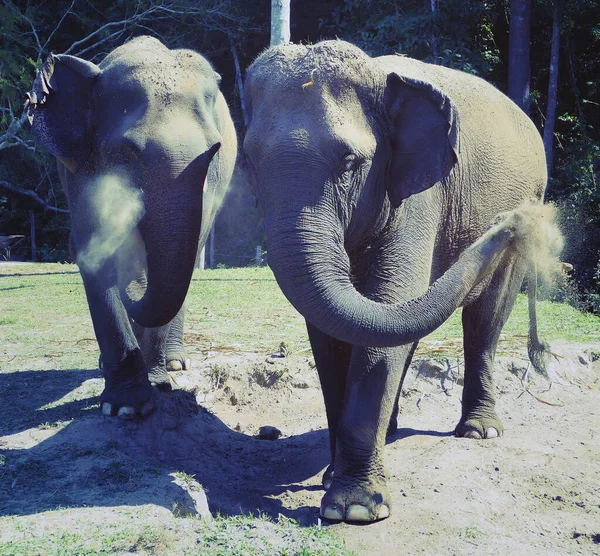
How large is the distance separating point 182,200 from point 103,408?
152 cm

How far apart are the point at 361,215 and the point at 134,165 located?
5.97ft

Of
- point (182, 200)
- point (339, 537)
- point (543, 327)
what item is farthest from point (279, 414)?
point (543, 327)

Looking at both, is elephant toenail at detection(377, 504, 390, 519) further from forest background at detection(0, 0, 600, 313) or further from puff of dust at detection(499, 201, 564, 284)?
forest background at detection(0, 0, 600, 313)

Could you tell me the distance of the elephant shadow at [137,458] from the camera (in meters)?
4.29

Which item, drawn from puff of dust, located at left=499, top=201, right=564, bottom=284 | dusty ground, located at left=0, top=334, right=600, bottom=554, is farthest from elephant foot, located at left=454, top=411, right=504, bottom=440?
puff of dust, located at left=499, top=201, right=564, bottom=284

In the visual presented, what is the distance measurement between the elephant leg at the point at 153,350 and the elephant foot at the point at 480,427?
7.23 ft

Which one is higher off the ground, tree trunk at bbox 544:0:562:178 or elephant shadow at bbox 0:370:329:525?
tree trunk at bbox 544:0:562:178

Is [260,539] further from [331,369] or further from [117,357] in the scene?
[117,357]

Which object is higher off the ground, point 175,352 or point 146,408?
point 146,408

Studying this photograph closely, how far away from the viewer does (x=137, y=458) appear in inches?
196

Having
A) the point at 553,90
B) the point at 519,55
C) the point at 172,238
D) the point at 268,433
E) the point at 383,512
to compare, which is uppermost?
the point at 519,55

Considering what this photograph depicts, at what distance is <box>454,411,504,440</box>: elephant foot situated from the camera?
231 inches

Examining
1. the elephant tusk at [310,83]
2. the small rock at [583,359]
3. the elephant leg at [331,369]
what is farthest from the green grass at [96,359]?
the elephant tusk at [310,83]

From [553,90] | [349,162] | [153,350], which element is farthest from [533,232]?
[553,90]
